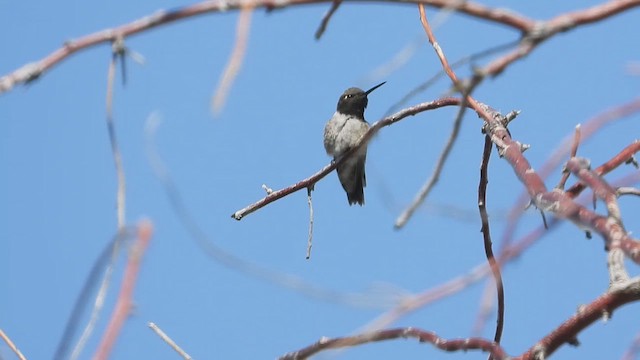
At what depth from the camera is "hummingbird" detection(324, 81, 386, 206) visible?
8.83 metres

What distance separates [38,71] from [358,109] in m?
7.95

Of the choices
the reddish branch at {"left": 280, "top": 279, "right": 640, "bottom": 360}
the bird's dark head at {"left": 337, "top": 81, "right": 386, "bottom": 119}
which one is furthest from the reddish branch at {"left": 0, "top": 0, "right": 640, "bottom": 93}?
the bird's dark head at {"left": 337, "top": 81, "right": 386, "bottom": 119}

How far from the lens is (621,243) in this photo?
1.88 meters

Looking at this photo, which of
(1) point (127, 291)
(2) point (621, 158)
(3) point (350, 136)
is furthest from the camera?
(3) point (350, 136)

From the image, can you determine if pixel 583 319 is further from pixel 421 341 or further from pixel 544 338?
pixel 421 341

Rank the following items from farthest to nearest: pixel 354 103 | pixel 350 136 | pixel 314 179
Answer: pixel 354 103 < pixel 350 136 < pixel 314 179

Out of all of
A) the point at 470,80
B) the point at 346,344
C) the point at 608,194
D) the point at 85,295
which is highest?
the point at 608,194

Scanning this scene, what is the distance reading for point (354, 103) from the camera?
9.24 m

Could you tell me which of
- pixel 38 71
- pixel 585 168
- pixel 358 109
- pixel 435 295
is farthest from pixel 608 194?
pixel 358 109

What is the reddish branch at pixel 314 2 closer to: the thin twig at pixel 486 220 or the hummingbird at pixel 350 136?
the thin twig at pixel 486 220

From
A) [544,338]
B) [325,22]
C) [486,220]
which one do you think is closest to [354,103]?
[486,220]

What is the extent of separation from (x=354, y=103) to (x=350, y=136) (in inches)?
21.1

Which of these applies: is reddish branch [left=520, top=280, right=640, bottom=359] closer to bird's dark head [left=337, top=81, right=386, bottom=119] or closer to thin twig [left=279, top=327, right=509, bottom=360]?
thin twig [left=279, top=327, right=509, bottom=360]

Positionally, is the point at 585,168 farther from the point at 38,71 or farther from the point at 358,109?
the point at 358,109
